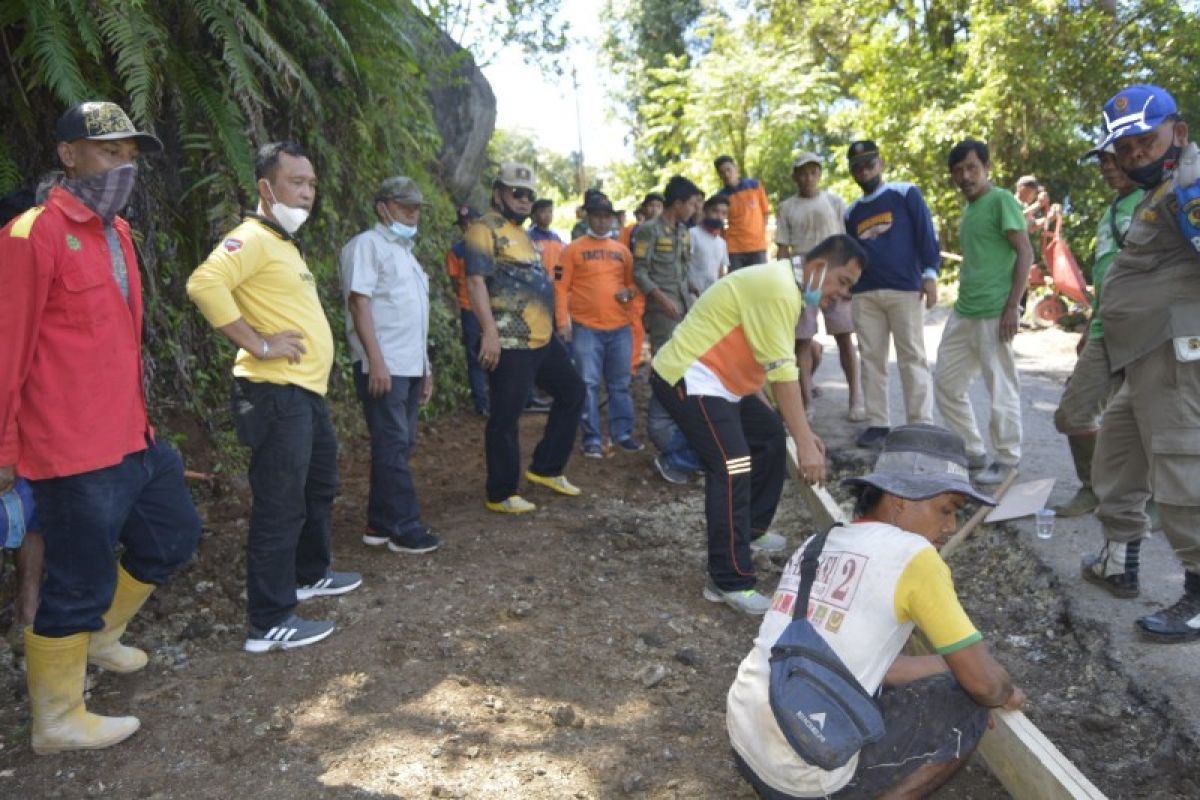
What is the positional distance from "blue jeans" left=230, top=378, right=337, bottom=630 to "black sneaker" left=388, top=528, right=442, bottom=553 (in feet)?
3.34

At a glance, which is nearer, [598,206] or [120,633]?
[120,633]

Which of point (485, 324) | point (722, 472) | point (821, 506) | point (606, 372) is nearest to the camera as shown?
point (722, 472)

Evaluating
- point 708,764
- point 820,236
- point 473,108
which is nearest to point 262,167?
point 708,764

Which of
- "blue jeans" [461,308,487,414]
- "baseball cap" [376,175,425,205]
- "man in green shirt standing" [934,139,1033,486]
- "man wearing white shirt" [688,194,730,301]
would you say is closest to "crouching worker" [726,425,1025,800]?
"baseball cap" [376,175,425,205]

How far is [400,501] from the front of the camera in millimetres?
4996

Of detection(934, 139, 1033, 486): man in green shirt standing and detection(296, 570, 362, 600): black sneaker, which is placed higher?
detection(934, 139, 1033, 486): man in green shirt standing

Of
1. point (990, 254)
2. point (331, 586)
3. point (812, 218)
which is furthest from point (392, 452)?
point (812, 218)

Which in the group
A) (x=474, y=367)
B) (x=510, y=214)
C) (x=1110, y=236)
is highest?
(x=510, y=214)

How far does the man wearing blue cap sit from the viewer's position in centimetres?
361

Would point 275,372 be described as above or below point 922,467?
above

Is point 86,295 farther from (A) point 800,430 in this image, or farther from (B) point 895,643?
(A) point 800,430

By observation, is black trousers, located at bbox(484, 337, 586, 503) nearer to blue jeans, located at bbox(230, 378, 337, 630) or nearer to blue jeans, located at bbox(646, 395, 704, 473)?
blue jeans, located at bbox(646, 395, 704, 473)

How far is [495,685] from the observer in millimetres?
3676

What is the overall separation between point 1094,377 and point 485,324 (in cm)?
315
